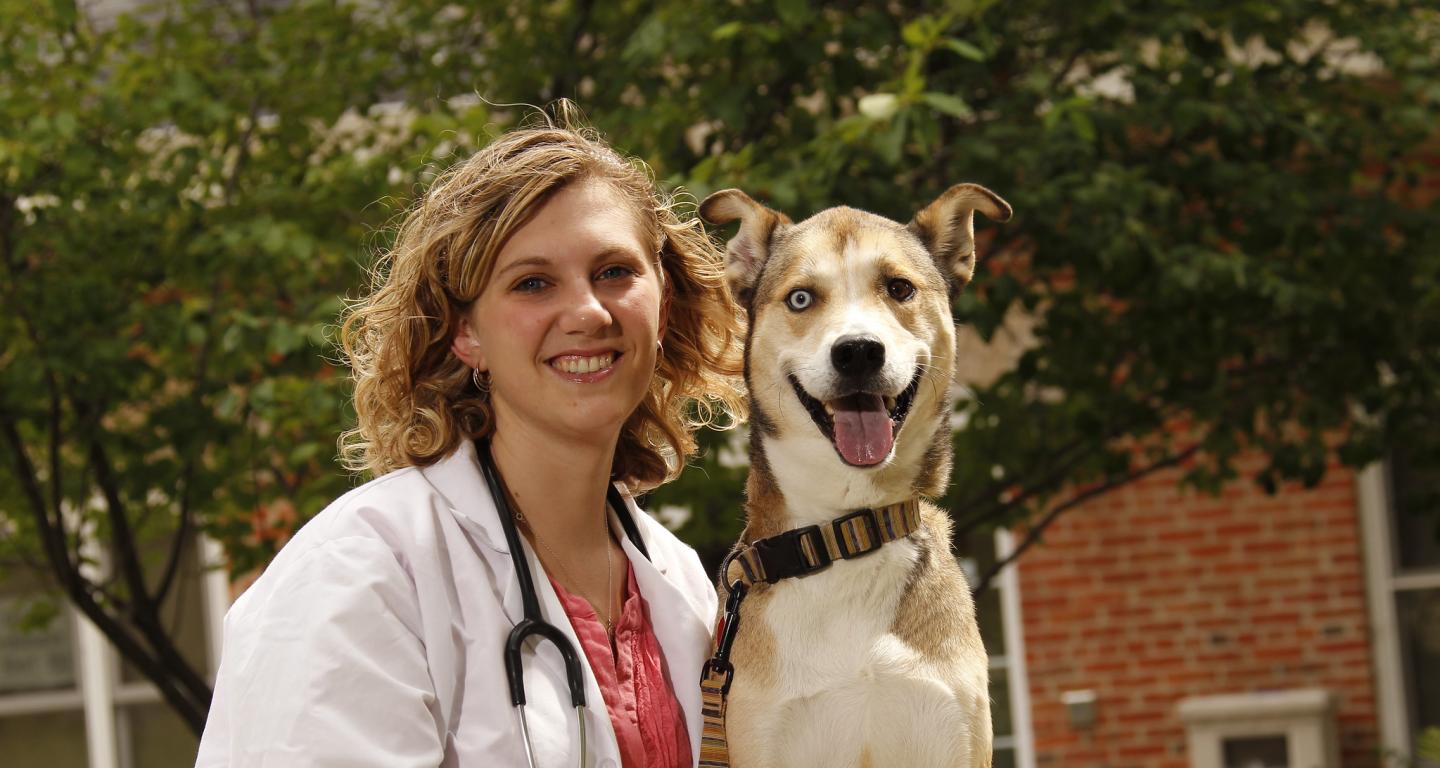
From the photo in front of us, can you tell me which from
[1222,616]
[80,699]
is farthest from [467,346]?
[80,699]

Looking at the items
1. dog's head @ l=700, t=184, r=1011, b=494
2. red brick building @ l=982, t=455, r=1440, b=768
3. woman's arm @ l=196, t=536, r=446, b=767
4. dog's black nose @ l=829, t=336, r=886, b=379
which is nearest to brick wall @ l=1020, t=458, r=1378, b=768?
red brick building @ l=982, t=455, r=1440, b=768

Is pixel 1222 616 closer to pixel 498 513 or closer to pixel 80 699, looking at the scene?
pixel 498 513

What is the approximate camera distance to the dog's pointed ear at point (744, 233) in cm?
277

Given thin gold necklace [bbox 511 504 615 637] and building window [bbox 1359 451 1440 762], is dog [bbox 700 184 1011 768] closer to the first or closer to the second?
thin gold necklace [bbox 511 504 615 637]

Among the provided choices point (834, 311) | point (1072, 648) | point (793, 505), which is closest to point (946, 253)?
point (834, 311)

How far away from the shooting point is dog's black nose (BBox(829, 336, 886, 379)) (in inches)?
97.6

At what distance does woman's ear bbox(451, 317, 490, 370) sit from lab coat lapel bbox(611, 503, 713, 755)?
1.47 ft

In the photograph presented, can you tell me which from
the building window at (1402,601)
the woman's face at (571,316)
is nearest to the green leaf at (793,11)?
the woman's face at (571,316)

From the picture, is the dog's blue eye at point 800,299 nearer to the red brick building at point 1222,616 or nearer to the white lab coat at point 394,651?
the white lab coat at point 394,651

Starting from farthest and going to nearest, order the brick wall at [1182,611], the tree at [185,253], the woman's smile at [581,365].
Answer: the brick wall at [1182,611], the tree at [185,253], the woman's smile at [581,365]

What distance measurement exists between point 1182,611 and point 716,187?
4.56m

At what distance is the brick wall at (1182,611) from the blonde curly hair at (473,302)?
197 inches

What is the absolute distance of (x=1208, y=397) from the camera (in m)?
5.33

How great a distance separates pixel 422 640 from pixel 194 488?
284 centimetres
